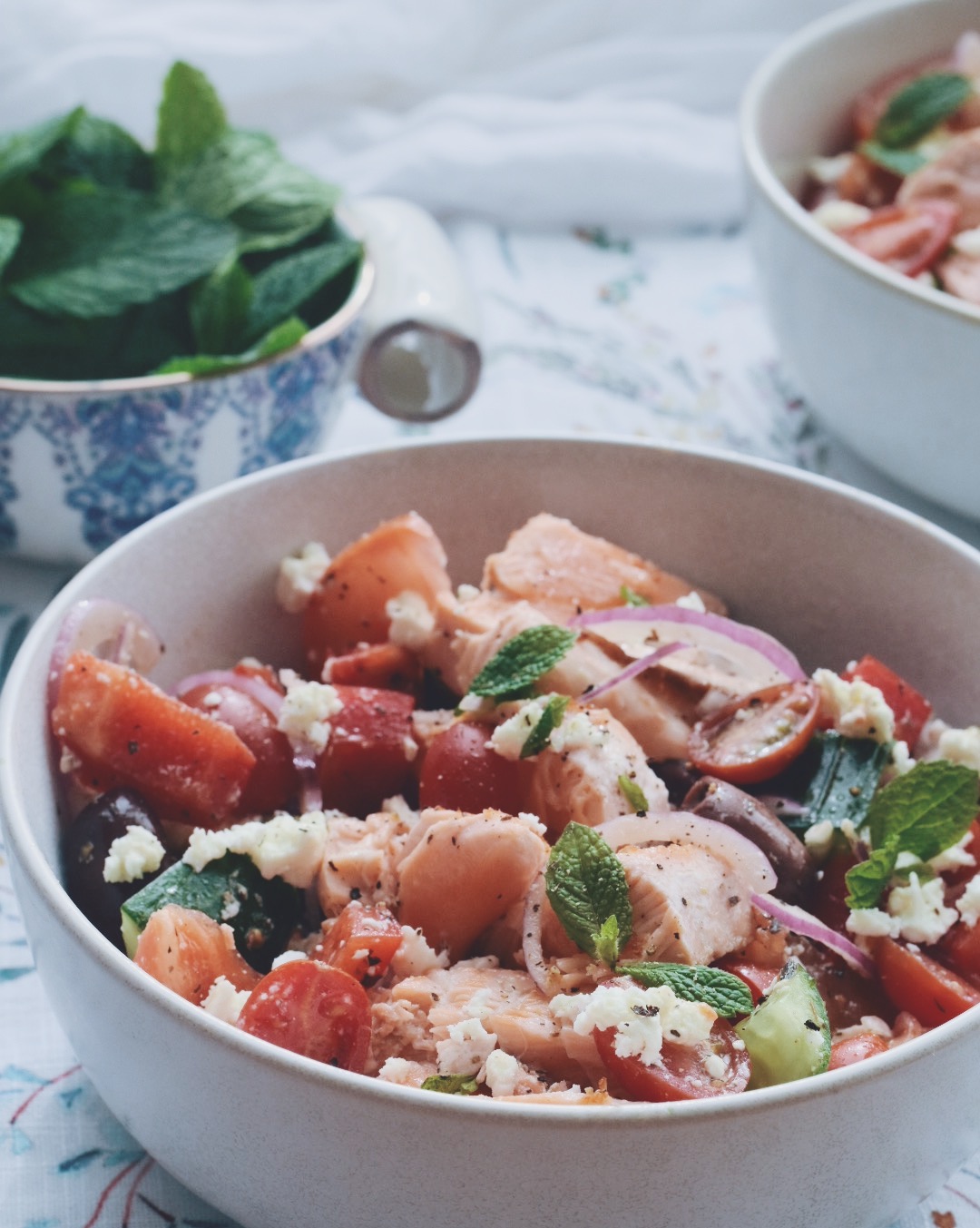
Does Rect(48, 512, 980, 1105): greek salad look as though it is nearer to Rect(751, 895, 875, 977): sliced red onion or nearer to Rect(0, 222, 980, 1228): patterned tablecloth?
Rect(751, 895, 875, 977): sliced red onion

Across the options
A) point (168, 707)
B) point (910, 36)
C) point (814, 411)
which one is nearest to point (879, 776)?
point (168, 707)

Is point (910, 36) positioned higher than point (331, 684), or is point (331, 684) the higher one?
point (910, 36)

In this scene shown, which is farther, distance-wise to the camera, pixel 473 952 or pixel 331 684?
pixel 331 684

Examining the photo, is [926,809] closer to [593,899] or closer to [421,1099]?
[593,899]

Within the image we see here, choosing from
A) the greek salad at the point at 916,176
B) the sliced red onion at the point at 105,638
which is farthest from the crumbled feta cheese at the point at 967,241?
the sliced red onion at the point at 105,638

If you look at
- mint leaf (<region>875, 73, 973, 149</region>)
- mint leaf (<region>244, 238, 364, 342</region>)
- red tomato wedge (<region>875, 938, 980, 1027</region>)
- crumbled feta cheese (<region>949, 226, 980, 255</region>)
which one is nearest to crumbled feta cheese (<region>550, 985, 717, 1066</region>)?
red tomato wedge (<region>875, 938, 980, 1027</region>)

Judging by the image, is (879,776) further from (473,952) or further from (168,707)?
(168,707)

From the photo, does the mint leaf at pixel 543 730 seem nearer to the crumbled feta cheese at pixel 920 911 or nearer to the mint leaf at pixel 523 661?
the mint leaf at pixel 523 661
